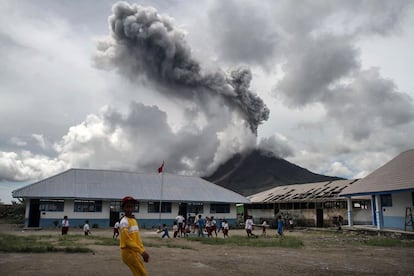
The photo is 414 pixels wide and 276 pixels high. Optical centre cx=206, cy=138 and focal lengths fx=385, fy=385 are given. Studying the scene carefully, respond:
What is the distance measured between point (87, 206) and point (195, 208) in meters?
9.37

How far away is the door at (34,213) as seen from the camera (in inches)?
1101

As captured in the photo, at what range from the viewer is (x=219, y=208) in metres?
35.2

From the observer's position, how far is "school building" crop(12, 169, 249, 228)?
28.3 meters

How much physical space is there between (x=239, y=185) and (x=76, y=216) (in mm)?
42040

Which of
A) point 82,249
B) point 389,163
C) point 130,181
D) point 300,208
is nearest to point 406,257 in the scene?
point 82,249

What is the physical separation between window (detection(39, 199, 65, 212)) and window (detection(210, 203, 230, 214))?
1286cm

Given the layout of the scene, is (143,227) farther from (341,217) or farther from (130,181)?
(341,217)

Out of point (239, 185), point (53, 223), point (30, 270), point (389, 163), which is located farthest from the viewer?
point (239, 185)

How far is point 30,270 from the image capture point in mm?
8586

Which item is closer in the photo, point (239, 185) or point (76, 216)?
point (76, 216)

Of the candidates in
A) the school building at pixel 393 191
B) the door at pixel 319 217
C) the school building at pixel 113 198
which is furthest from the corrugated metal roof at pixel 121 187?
the school building at pixel 393 191

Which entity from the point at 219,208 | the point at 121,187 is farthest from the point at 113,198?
the point at 219,208

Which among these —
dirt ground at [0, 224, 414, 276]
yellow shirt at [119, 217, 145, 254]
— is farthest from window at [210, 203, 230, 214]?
yellow shirt at [119, 217, 145, 254]

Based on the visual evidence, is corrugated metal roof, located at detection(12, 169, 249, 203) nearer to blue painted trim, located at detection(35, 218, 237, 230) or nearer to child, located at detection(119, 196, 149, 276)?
blue painted trim, located at detection(35, 218, 237, 230)
